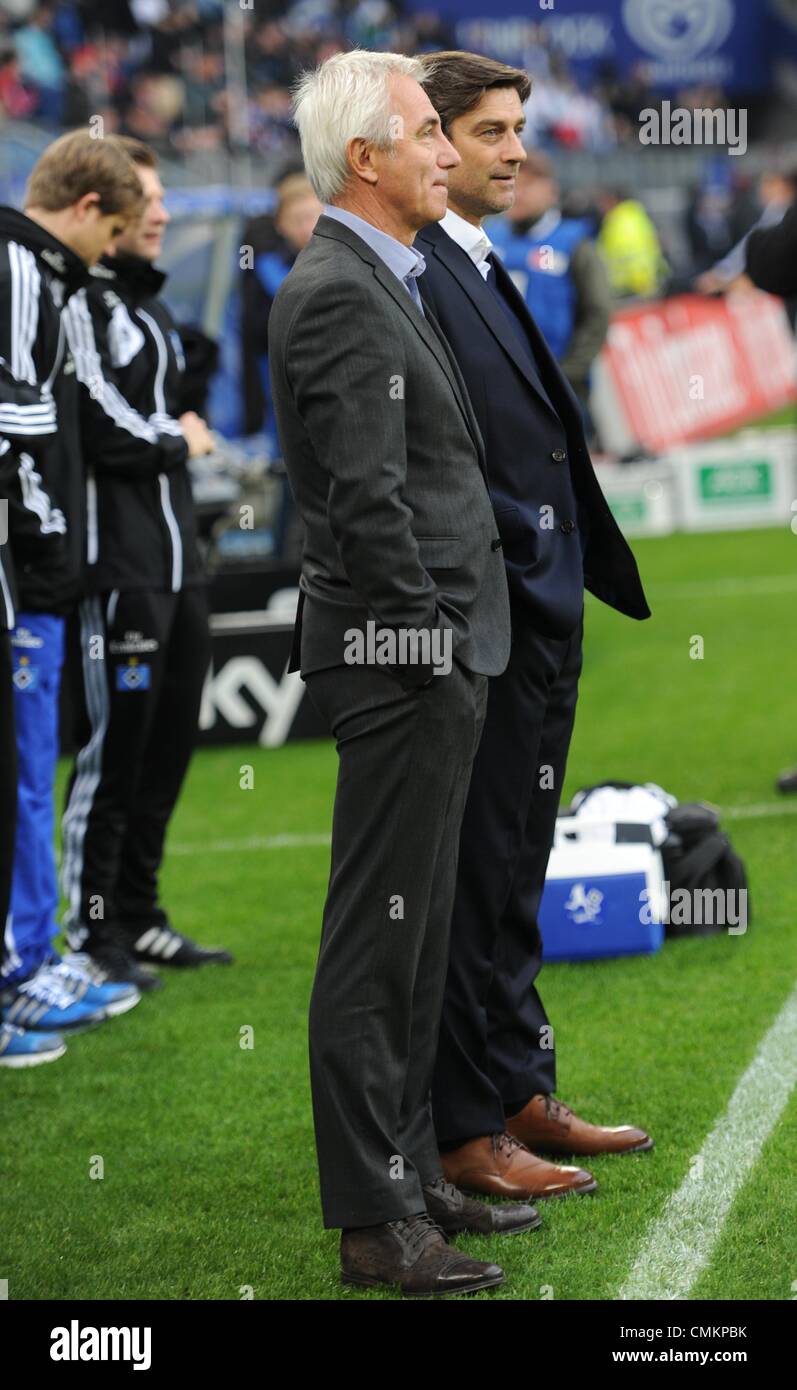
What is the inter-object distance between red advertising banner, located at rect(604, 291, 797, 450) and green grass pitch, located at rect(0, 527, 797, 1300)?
9.39 m

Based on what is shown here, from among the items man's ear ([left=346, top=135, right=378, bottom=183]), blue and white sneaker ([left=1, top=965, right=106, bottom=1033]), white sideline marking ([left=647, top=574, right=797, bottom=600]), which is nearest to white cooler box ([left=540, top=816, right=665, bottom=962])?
blue and white sneaker ([left=1, top=965, right=106, bottom=1033])

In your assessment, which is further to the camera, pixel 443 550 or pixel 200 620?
pixel 200 620

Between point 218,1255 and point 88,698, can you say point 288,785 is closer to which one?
point 88,698

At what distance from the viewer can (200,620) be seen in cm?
562

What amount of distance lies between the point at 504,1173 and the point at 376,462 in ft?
5.00

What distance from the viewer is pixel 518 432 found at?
12.3 ft

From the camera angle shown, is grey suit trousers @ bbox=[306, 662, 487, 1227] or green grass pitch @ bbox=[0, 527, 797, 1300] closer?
grey suit trousers @ bbox=[306, 662, 487, 1227]

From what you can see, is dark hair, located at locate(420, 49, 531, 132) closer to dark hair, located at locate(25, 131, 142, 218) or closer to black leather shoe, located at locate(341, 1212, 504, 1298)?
dark hair, located at locate(25, 131, 142, 218)

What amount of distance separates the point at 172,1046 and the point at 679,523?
1024 centimetres

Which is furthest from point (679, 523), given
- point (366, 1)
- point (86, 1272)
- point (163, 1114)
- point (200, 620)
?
point (366, 1)

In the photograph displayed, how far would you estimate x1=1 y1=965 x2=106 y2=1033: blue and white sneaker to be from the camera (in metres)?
5.08

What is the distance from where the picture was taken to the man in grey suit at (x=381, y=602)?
10.3 ft

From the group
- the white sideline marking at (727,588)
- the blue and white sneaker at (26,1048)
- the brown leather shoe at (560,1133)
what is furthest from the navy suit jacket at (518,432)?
the white sideline marking at (727,588)

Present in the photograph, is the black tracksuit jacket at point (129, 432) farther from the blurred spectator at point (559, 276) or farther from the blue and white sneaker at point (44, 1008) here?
the blurred spectator at point (559, 276)
